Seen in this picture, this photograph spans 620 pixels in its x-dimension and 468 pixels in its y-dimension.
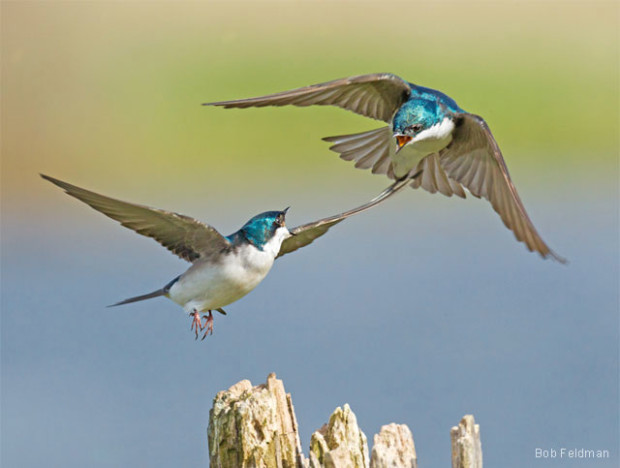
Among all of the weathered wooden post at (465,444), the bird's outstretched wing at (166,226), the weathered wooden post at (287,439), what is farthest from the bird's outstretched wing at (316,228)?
the weathered wooden post at (465,444)

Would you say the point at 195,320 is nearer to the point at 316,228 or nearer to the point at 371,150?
the point at 316,228

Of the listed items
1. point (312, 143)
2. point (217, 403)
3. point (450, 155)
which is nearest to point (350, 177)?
point (312, 143)

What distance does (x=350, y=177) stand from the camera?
9.65m

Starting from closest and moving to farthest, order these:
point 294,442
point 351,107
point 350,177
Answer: point 294,442 < point 351,107 < point 350,177

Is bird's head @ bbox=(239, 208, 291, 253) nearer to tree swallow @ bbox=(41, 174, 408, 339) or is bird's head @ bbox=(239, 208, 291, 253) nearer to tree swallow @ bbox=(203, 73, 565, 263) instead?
tree swallow @ bbox=(41, 174, 408, 339)

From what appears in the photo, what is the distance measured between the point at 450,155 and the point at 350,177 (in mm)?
5433

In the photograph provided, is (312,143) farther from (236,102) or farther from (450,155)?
(236,102)

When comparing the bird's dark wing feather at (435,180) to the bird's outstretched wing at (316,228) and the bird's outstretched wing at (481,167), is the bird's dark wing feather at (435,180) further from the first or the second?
the bird's outstretched wing at (316,228)

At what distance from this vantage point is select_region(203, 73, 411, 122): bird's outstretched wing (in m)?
3.79

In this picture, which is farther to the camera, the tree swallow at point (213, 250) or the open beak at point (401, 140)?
the open beak at point (401, 140)

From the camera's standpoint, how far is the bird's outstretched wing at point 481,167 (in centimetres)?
390

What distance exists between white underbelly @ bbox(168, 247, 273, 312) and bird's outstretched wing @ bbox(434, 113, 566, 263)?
1.00 m

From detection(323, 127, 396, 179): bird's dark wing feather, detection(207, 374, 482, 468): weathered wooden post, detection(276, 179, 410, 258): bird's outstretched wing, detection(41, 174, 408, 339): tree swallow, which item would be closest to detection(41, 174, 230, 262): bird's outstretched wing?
detection(41, 174, 408, 339): tree swallow

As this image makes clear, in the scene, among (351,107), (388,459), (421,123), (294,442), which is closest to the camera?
(388,459)
